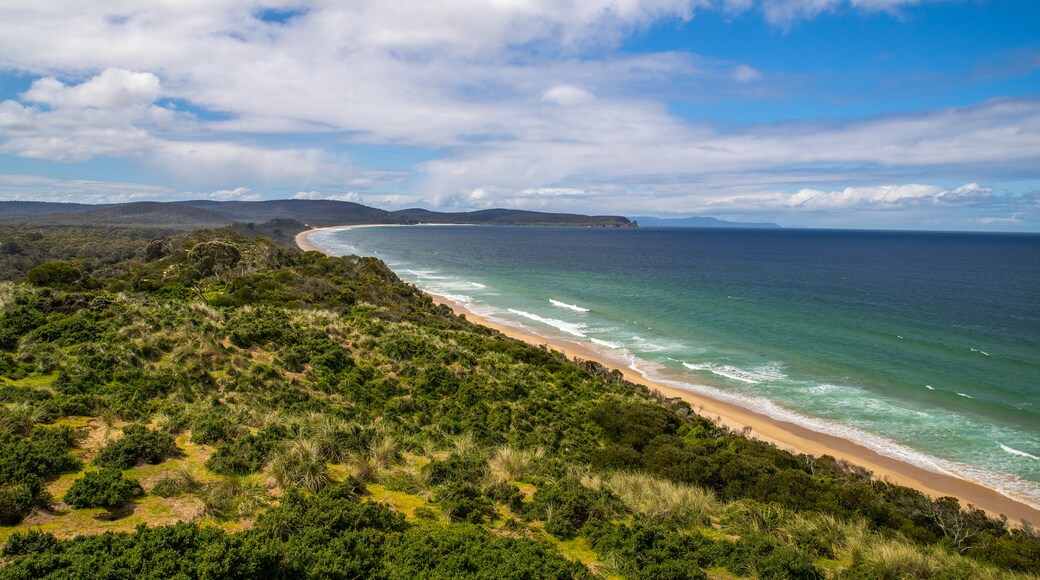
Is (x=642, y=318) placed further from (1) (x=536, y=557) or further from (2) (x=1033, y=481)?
(1) (x=536, y=557)

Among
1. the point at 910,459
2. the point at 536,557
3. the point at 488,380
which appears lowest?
the point at 910,459

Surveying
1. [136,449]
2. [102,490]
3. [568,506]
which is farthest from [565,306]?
[102,490]

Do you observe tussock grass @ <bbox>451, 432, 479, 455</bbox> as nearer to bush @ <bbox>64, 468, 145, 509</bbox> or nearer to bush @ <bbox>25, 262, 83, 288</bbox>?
bush @ <bbox>64, 468, 145, 509</bbox>

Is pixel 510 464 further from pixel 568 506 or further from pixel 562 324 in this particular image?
pixel 562 324

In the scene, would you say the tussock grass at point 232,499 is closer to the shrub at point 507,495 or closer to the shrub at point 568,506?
the shrub at point 507,495

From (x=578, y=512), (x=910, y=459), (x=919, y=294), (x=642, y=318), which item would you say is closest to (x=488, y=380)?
(x=578, y=512)

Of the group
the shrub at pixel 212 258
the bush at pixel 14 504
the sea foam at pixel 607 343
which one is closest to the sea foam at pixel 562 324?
the sea foam at pixel 607 343

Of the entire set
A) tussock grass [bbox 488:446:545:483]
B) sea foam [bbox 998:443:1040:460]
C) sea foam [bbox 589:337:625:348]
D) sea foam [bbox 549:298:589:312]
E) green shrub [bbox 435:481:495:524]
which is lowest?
sea foam [bbox 998:443:1040:460]

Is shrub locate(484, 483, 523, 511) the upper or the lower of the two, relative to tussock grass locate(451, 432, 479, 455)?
upper

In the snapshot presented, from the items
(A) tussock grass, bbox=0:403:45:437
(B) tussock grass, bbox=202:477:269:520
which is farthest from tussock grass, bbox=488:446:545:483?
(A) tussock grass, bbox=0:403:45:437
